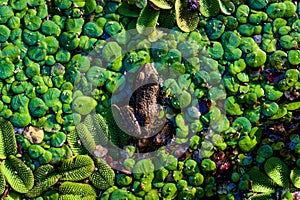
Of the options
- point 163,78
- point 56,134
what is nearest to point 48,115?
point 56,134

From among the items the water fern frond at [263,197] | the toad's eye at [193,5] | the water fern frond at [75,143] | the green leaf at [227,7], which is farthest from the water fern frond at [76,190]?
the green leaf at [227,7]

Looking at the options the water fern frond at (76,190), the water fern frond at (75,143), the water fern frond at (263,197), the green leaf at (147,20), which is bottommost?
the water fern frond at (76,190)

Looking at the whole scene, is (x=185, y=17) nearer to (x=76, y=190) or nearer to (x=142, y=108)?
(x=142, y=108)

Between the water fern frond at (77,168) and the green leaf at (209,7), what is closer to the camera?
the water fern frond at (77,168)

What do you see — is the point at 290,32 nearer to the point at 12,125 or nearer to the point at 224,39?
the point at 224,39

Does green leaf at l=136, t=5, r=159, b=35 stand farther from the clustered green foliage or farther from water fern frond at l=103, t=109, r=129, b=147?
water fern frond at l=103, t=109, r=129, b=147

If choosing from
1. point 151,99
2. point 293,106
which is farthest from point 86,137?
point 293,106

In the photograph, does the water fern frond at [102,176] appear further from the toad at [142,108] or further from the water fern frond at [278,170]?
the water fern frond at [278,170]
